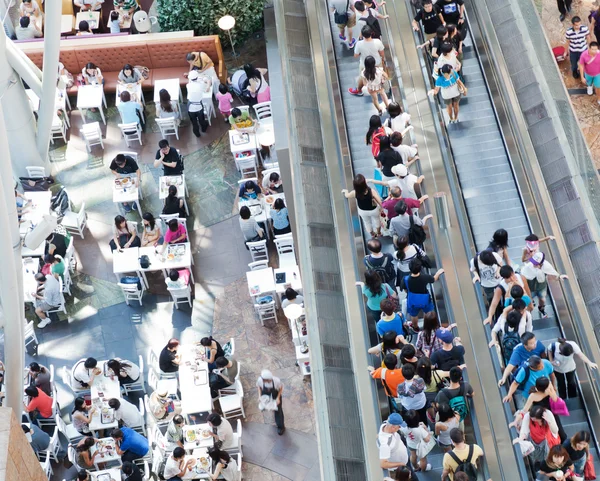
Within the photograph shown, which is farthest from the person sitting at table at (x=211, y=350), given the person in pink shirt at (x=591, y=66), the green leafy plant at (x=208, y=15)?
the green leafy plant at (x=208, y=15)

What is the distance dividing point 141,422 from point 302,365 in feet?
7.97

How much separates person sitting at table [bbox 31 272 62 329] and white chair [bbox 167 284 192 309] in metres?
1.72

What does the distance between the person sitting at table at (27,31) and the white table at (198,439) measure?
34.1 feet

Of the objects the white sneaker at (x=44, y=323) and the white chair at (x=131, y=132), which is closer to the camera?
the white sneaker at (x=44, y=323)

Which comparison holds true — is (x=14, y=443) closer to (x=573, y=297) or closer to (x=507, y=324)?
(x=507, y=324)

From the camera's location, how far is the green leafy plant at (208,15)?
20219mm

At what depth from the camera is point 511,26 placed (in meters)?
15.9

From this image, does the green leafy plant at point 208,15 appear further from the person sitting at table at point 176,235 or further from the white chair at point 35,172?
the person sitting at table at point 176,235

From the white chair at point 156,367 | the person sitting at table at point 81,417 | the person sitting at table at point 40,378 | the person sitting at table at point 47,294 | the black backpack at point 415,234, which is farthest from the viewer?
the person sitting at table at point 47,294

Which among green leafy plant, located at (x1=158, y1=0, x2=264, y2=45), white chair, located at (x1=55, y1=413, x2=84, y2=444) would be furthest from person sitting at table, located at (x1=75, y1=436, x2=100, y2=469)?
green leafy plant, located at (x1=158, y1=0, x2=264, y2=45)

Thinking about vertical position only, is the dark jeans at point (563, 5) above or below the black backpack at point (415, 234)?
above

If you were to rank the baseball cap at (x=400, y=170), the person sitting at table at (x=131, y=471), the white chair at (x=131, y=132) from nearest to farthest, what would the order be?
the baseball cap at (x=400, y=170), the person sitting at table at (x=131, y=471), the white chair at (x=131, y=132)

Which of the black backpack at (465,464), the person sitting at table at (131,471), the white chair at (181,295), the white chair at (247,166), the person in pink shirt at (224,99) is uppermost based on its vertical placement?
the person in pink shirt at (224,99)

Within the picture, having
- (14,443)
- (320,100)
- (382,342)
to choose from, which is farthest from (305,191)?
(14,443)
